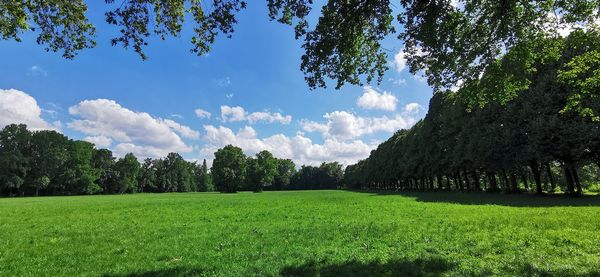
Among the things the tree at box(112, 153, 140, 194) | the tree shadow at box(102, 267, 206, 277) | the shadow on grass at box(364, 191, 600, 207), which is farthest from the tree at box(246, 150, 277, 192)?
the tree shadow at box(102, 267, 206, 277)

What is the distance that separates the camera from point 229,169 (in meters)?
144

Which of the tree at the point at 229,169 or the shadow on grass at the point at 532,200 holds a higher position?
the tree at the point at 229,169

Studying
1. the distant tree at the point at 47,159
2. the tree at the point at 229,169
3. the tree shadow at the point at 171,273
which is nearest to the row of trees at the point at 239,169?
the tree at the point at 229,169

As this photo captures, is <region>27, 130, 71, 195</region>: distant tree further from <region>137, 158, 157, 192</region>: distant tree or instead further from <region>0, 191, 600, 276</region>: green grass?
<region>0, 191, 600, 276</region>: green grass

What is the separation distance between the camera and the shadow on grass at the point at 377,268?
10062 millimetres

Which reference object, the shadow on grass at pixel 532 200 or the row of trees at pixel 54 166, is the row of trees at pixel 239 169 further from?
the shadow on grass at pixel 532 200

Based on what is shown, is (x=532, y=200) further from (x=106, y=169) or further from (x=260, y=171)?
(x=106, y=169)

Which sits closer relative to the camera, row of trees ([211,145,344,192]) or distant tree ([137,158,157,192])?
row of trees ([211,145,344,192])

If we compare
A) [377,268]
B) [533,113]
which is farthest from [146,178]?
[377,268]

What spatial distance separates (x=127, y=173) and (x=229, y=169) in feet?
154

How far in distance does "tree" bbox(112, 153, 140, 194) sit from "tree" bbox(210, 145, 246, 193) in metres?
38.3

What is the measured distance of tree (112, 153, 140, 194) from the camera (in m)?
154

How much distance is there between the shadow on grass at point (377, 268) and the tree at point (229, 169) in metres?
135

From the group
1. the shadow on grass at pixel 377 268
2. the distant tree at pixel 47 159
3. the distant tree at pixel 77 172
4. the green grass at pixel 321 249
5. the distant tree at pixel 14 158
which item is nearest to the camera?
the shadow on grass at pixel 377 268
